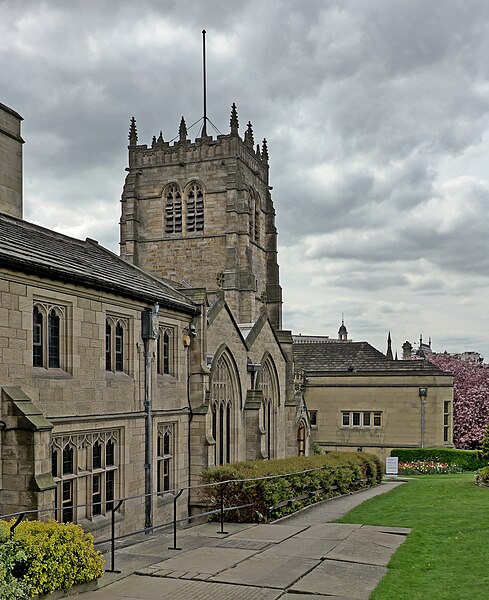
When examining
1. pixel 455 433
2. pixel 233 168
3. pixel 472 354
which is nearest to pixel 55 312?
pixel 455 433

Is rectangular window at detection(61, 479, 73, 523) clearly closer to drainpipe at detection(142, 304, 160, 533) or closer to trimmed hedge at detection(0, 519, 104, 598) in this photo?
drainpipe at detection(142, 304, 160, 533)

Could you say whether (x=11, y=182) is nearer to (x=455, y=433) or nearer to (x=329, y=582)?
(x=329, y=582)

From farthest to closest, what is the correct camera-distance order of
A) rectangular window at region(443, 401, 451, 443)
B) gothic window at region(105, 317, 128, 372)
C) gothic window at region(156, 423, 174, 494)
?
rectangular window at region(443, 401, 451, 443) → gothic window at region(156, 423, 174, 494) → gothic window at region(105, 317, 128, 372)

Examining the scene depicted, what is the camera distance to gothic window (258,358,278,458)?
30.2m

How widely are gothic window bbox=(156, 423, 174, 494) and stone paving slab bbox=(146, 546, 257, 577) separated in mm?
6826

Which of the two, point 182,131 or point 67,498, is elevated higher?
point 182,131

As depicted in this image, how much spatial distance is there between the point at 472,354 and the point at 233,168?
109 metres

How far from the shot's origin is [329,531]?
1536 cm

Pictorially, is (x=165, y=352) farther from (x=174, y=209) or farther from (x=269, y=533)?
(x=174, y=209)

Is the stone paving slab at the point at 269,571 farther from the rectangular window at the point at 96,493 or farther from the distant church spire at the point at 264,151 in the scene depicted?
the distant church spire at the point at 264,151

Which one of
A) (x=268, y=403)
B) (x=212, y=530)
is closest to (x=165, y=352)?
(x=212, y=530)

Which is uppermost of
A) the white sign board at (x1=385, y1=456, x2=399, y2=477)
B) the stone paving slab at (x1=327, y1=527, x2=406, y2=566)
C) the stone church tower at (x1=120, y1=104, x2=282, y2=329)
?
the stone church tower at (x1=120, y1=104, x2=282, y2=329)

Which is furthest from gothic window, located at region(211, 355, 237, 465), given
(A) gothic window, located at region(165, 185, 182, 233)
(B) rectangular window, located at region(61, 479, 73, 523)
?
(A) gothic window, located at region(165, 185, 182, 233)

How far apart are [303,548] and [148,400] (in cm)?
698
